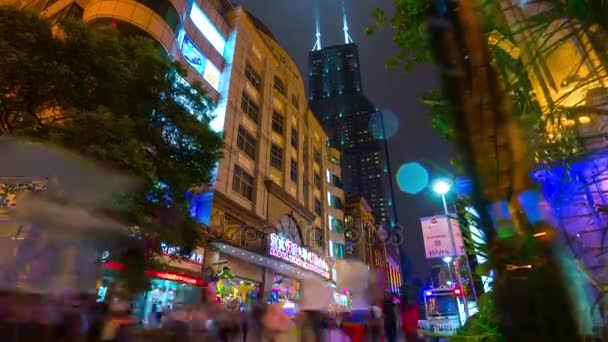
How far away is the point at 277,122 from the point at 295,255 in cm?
1261

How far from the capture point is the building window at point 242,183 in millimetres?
21484

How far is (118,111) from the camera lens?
30.1 ft

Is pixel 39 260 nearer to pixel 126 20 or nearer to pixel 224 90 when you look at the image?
pixel 126 20

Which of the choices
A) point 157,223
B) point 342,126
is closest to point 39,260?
point 157,223

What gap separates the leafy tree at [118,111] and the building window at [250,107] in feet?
43.6

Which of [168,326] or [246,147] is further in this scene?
[246,147]

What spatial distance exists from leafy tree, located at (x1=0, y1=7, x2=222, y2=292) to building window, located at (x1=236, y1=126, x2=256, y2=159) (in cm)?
1149

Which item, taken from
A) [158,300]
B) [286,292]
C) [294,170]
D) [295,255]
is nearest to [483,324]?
[158,300]

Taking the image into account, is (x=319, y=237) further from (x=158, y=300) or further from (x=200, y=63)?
(x=200, y=63)

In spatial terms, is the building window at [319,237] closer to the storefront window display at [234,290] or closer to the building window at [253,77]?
the storefront window display at [234,290]

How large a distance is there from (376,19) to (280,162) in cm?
2247

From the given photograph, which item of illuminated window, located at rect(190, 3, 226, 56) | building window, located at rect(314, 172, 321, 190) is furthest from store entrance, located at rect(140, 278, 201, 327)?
building window, located at rect(314, 172, 321, 190)

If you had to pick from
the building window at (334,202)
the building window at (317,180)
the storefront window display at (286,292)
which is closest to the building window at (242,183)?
the storefront window display at (286,292)

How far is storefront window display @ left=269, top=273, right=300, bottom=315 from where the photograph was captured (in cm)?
2398
